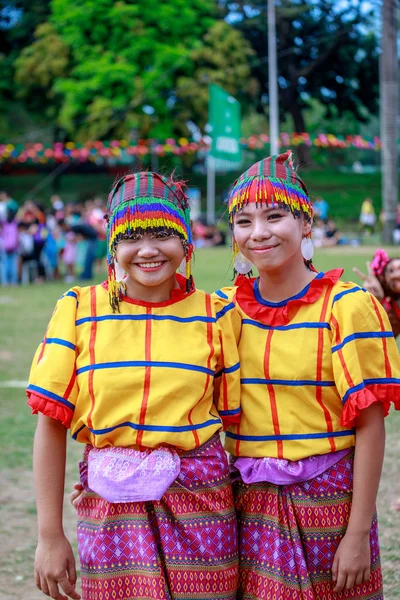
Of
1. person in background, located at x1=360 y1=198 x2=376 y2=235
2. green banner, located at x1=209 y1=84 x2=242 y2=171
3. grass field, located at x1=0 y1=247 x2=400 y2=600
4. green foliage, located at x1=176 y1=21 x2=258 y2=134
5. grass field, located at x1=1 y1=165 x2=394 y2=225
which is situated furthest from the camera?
grass field, located at x1=1 y1=165 x2=394 y2=225

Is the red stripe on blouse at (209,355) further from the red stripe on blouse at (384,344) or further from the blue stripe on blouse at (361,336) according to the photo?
the red stripe on blouse at (384,344)

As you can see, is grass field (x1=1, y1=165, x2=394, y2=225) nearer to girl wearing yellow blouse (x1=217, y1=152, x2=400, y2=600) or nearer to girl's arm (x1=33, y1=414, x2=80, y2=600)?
girl wearing yellow blouse (x1=217, y1=152, x2=400, y2=600)

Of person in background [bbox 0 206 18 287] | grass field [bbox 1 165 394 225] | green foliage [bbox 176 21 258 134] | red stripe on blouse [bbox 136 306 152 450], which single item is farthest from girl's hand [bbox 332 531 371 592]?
grass field [bbox 1 165 394 225]

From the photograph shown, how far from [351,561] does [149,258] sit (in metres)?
0.99

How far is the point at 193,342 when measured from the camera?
232cm

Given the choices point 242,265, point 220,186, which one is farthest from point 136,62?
point 242,265

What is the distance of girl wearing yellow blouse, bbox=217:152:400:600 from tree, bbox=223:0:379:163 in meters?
36.0

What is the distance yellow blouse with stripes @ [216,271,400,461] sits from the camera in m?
2.30

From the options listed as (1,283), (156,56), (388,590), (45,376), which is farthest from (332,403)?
(156,56)

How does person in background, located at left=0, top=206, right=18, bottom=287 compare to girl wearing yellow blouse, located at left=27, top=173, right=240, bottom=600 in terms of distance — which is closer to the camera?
girl wearing yellow blouse, located at left=27, top=173, right=240, bottom=600

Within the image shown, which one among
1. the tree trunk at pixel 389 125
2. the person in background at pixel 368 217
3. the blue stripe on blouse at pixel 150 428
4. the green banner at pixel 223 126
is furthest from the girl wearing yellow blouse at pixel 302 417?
the person in background at pixel 368 217

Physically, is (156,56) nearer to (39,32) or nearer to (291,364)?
(39,32)

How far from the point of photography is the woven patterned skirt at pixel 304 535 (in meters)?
2.33

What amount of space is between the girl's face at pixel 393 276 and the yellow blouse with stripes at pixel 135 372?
147cm
